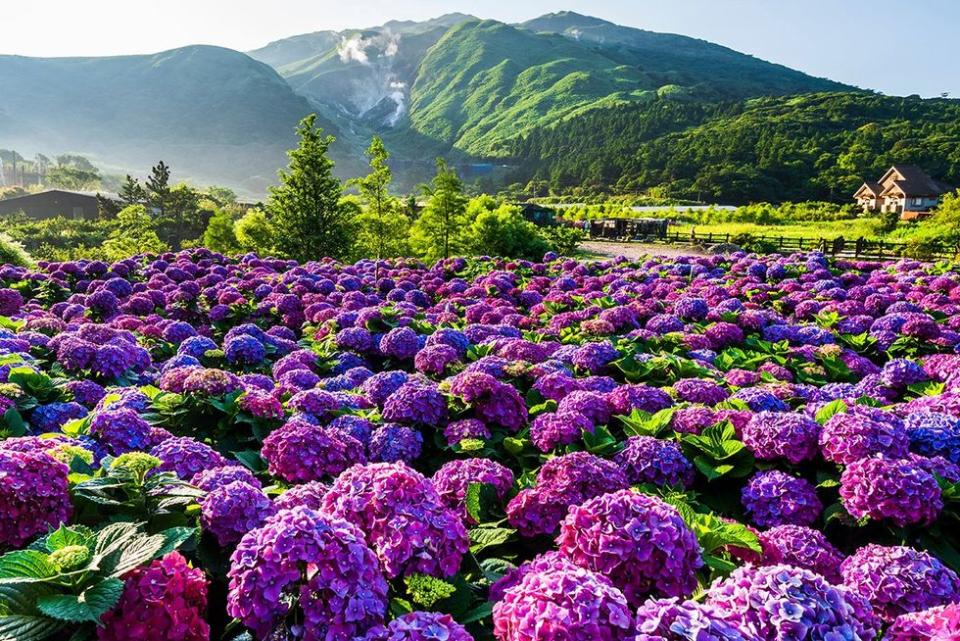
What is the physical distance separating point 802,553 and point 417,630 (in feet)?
6.04

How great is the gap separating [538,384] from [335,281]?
7498 millimetres

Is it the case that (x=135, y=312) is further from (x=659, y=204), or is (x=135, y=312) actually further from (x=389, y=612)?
(x=659, y=204)

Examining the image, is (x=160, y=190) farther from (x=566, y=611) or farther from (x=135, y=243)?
(x=566, y=611)

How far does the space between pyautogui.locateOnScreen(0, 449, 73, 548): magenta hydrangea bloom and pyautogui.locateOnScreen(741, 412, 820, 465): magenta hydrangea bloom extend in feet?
10.9

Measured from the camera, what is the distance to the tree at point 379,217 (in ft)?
62.5

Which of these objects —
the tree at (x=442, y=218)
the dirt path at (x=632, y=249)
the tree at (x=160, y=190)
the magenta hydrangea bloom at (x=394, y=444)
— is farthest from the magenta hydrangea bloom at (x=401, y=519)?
the tree at (x=160, y=190)

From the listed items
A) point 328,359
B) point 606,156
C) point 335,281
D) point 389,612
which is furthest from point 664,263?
point 606,156

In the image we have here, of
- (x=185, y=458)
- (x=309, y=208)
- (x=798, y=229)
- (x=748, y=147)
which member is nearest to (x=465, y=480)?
(x=185, y=458)

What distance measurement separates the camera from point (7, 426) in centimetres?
333

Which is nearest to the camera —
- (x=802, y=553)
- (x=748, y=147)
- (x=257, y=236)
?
(x=802, y=553)

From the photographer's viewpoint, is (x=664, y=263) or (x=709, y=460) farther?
(x=664, y=263)

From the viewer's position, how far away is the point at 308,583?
169 cm

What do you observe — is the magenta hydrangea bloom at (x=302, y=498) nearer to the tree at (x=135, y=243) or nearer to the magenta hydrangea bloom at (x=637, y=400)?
the magenta hydrangea bloom at (x=637, y=400)

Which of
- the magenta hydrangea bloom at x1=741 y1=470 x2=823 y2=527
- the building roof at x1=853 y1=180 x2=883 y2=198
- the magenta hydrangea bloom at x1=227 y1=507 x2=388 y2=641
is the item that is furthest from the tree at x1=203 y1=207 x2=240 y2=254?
the building roof at x1=853 y1=180 x2=883 y2=198
